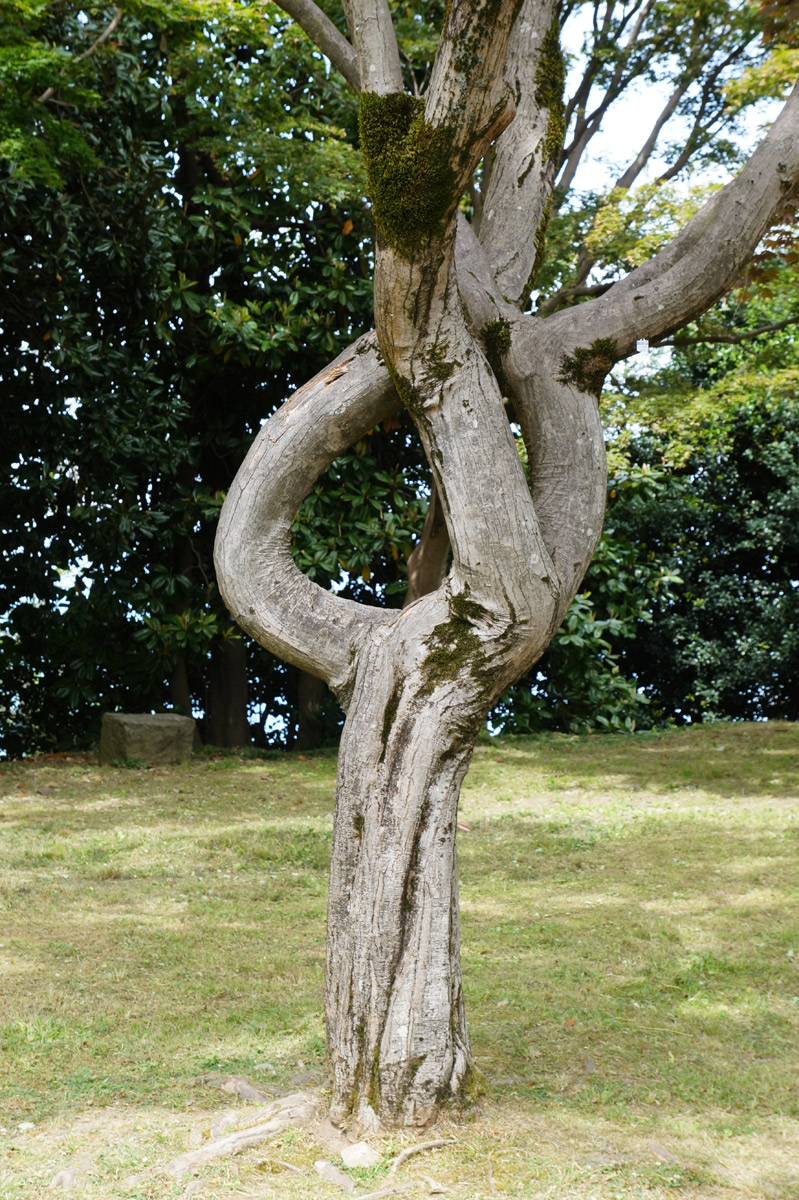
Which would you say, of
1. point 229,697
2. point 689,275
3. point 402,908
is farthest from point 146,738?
point 689,275

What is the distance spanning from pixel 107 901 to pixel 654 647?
9.91 m

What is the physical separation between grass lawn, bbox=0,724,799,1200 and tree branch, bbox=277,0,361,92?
3.97 meters

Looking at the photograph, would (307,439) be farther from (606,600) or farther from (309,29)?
(606,600)

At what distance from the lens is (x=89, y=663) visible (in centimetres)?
1116

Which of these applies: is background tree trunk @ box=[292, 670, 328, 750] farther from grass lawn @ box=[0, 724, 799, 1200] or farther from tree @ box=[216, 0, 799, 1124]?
tree @ box=[216, 0, 799, 1124]

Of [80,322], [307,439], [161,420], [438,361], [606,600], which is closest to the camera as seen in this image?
[438,361]

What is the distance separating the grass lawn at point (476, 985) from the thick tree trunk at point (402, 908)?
0.18m

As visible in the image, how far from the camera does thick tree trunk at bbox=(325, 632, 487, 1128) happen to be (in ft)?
10.9

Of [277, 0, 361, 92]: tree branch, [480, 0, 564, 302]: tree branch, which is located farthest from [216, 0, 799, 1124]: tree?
[277, 0, 361, 92]: tree branch

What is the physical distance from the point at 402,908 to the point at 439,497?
1.34 meters

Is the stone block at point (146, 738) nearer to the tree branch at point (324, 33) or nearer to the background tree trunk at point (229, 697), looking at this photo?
the background tree trunk at point (229, 697)

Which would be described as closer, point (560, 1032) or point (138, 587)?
point (560, 1032)

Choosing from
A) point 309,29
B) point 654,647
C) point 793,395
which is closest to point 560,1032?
point 309,29

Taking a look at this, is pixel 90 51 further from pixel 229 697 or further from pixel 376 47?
pixel 229 697
